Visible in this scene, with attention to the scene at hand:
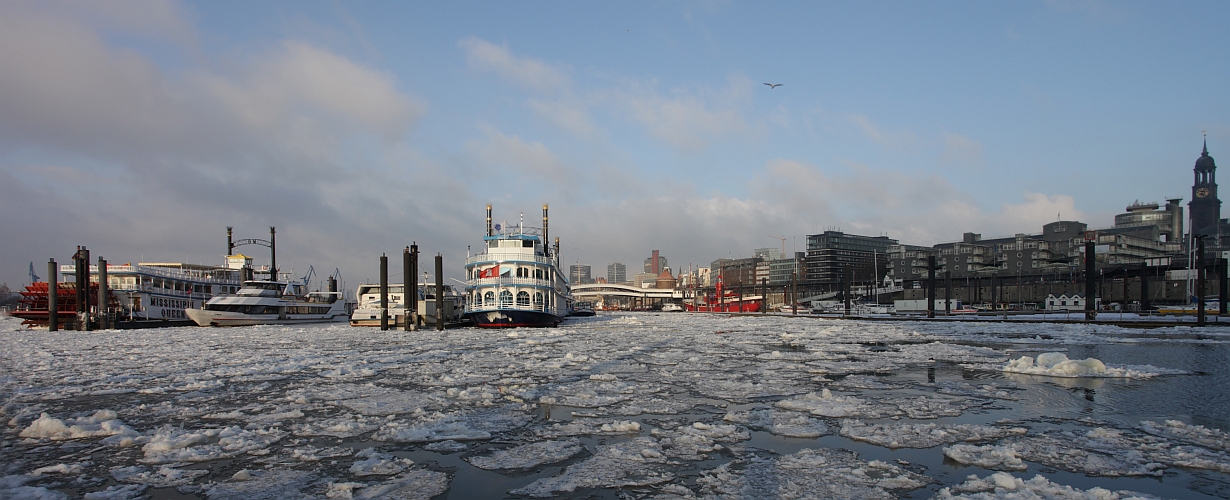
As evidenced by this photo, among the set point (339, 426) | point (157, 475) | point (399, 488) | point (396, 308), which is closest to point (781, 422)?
point (399, 488)

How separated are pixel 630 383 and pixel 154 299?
2372 inches

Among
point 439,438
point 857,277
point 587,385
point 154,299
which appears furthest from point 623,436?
point 857,277

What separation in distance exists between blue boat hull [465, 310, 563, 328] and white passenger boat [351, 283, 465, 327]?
5.41m

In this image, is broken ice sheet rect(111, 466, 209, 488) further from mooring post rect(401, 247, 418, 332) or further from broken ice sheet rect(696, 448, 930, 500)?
mooring post rect(401, 247, 418, 332)

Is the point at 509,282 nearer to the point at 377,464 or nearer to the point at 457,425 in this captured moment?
the point at 457,425

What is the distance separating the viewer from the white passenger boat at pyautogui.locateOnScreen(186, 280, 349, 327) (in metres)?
54.3

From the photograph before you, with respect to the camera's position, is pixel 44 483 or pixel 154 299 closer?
pixel 44 483

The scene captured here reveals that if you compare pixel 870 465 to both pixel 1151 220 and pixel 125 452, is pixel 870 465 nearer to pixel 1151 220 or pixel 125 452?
pixel 125 452

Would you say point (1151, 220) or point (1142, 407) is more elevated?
point (1151, 220)

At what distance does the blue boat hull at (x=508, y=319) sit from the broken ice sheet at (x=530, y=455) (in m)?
38.6

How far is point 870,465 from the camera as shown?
23.9ft

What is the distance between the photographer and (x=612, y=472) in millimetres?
7059

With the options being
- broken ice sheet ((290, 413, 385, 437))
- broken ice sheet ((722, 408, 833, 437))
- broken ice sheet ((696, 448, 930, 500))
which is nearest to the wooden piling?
broken ice sheet ((290, 413, 385, 437))

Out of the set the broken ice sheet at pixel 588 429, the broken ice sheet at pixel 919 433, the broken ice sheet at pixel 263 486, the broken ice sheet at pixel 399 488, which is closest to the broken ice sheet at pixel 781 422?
the broken ice sheet at pixel 919 433
